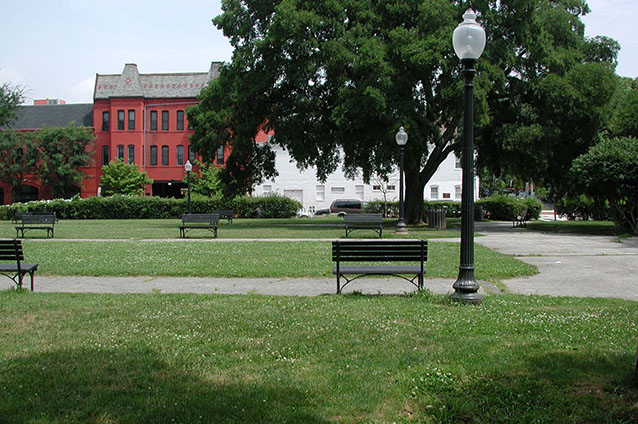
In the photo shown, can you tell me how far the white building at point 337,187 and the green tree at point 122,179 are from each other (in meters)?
12.5

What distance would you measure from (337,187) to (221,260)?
44.8 meters

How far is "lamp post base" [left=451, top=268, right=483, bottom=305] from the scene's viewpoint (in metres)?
8.12

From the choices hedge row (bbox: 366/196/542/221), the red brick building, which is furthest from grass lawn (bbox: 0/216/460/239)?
the red brick building

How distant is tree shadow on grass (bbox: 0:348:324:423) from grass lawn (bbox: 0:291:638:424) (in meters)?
0.01

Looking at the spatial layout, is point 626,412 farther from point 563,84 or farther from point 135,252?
point 563,84

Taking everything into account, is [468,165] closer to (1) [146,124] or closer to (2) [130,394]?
(2) [130,394]

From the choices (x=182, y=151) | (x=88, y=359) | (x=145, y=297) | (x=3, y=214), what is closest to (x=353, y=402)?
(x=88, y=359)

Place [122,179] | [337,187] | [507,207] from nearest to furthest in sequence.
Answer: [507,207]
[122,179]
[337,187]

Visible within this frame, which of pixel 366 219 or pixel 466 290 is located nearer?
pixel 466 290

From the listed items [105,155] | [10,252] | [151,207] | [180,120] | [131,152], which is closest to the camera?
[10,252]

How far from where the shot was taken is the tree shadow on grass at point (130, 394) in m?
4.01

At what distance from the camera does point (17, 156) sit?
198 feet

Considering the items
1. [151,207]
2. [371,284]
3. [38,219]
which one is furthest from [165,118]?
[371,284]

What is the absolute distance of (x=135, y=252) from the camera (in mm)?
16609
